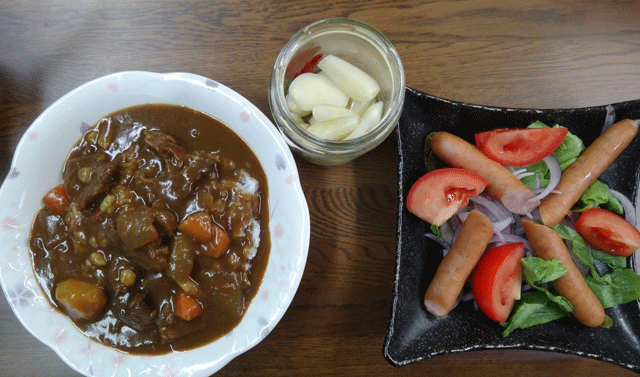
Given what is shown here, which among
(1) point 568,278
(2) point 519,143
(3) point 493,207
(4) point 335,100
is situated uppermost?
(4) point 335,100

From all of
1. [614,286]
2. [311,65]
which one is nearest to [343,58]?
[311,65]

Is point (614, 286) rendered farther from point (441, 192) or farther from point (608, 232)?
point (441, 192)

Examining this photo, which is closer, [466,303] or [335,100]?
[335,100]

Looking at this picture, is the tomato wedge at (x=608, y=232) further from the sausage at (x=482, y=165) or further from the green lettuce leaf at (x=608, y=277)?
the sausage at (x=482, y=165)

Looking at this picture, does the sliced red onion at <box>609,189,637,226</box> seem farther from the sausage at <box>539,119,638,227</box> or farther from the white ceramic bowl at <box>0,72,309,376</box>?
the white ceramic bowl at <box>0,72,309,376</box>

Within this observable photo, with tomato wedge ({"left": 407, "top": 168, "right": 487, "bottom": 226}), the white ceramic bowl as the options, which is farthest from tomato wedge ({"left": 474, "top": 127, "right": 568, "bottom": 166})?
the white ceramic bowl
